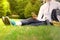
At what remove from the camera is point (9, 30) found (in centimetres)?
229

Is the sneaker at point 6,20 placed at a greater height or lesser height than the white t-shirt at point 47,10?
lesser

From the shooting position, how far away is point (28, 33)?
2.28 metres

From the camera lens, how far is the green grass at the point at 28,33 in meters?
2.27

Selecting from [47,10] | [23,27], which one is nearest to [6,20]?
[23,27]

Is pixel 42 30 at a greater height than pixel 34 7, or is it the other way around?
pixel 34 7

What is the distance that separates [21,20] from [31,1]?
0.25 metres

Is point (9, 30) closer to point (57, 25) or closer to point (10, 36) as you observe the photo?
point (10, 36)

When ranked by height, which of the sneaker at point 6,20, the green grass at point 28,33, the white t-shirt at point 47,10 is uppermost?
the white t-shirt at point 47,10

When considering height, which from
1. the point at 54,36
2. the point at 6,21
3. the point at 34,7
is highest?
the point at 34,7

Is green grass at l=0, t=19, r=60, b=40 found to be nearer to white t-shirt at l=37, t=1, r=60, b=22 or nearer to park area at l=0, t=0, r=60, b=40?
park area at l=0, t=0, r=60, b=40

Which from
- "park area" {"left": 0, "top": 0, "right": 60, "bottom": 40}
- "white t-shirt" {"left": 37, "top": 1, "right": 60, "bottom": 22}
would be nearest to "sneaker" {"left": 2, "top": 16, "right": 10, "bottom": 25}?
"park area" {"left": 0, "top": 0, "right": 60, "bottom": 40}

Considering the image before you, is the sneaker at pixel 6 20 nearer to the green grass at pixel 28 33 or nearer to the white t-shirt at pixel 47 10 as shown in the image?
the green grass at pixel 28 33

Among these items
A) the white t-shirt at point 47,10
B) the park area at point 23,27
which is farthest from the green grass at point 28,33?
the white t-shirt at point 47,10

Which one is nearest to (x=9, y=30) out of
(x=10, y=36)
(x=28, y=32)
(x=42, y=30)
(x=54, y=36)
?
(x=10, y=36)
